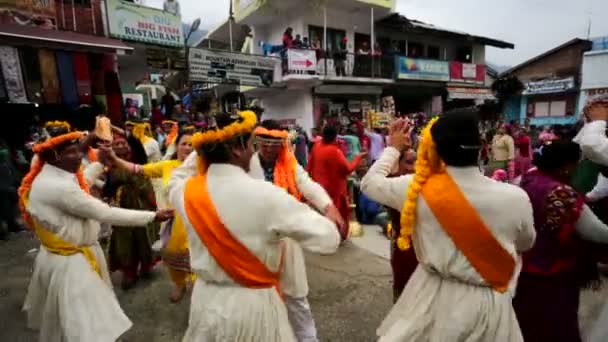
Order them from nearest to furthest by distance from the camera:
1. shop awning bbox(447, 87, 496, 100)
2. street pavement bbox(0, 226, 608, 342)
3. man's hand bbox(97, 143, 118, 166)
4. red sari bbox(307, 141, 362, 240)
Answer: man's hand bbox(97, 143, 118, 166) → street pavement bbox(0, 226, 608, 342) → red sari bbox(307, 141, 362, 240) → shop awning bbox(447, 87, 496, 100)

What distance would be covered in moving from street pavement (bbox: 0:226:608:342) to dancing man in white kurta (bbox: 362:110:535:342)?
1.60m

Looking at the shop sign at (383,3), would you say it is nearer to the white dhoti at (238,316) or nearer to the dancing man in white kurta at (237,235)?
the dancing man in white kurta at (237,235)

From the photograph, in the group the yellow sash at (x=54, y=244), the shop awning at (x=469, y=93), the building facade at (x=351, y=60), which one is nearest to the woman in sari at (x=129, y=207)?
the yellow sash at (x=54, y=244)

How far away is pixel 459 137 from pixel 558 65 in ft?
91.7

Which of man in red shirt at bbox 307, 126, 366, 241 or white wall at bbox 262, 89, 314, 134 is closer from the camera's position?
man in red shirt at bbox 307, 126, 366, 241

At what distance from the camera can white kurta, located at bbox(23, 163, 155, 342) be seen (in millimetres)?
2391

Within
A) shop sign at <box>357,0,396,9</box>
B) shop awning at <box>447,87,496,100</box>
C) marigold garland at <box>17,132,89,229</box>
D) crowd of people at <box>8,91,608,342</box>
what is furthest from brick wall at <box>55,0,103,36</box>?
shop awning at <box>447,87,496,100</box>

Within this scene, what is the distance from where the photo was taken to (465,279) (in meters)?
1.66

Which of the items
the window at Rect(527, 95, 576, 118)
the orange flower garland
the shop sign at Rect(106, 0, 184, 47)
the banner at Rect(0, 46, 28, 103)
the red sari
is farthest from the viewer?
the window at Rect(527, 95, 576, 118)

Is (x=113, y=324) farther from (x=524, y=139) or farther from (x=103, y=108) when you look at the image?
(x=524, y=139)

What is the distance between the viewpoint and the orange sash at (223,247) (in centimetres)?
162

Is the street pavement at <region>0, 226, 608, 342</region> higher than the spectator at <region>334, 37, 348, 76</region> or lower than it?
lower

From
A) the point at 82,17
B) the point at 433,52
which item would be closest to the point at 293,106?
the point at 82,17

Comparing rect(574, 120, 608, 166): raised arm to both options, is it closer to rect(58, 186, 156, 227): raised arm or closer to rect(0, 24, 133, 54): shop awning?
rect(58, 186, 156, 227): raised arm
